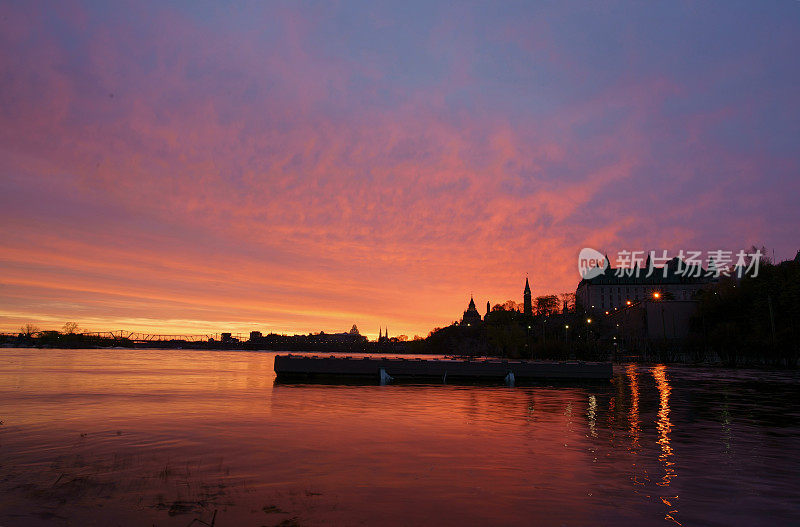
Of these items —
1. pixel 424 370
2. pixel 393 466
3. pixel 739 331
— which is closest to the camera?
pixel 393 466

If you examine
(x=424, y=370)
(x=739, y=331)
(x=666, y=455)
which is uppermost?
(x=739, y=331)

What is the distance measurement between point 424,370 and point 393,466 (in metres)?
46.3

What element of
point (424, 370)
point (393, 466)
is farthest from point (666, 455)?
point (424, 370)

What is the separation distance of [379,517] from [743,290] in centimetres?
13242

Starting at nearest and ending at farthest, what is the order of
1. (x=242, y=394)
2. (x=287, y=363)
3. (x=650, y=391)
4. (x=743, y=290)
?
1. (x=242, y=394)
2. (x=650, y=391)
3. (x=287, y=363)
4. (x=743, y=290)

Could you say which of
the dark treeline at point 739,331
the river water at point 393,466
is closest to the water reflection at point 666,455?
the river water at point 393,466

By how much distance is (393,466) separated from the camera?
15.8m

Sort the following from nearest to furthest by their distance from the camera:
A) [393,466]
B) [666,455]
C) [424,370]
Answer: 1. [393,466]
2. [666,455]
3. [424,370]

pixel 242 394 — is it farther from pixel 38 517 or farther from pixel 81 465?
pixel 38 517

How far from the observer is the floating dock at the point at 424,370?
60.1m

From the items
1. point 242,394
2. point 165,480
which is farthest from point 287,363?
point 165,480

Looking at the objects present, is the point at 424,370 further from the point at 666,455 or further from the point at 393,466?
the point at 393,466

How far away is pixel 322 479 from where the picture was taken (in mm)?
13992

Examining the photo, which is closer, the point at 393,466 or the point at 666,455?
the point at 393,466
